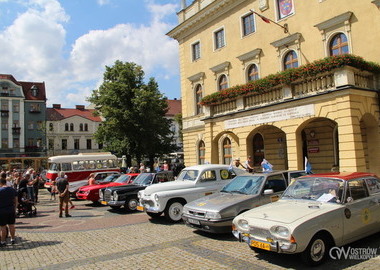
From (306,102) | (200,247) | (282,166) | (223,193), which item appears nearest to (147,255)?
(200,247)

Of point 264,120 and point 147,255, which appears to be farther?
point 264,120

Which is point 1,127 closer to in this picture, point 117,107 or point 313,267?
point 117,107

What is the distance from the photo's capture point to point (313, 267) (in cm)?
574

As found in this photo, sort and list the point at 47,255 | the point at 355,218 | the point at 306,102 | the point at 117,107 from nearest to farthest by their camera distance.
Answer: the point at 355,218 → the point at 47,255 → the point at 306,102 → the point at 117,107

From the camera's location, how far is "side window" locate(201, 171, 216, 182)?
36.9 feet

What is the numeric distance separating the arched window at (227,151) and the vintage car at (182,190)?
34.8 feet

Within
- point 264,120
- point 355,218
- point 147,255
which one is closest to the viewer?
point 355,218

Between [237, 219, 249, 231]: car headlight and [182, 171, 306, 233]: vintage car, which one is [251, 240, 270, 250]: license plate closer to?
[237, 219, 249, 231]: car headlight

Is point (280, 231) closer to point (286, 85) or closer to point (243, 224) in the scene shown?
point (243, 224)

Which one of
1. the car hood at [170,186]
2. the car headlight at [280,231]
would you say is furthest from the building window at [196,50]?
the car headlight at [280,231]

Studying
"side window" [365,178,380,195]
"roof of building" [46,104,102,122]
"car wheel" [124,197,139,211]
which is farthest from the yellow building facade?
"roof of building" [46,104,102,122]

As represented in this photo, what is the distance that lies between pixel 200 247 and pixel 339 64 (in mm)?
9532

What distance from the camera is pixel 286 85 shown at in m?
15.0

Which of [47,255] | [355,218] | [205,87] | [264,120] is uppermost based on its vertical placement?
[205,87]
